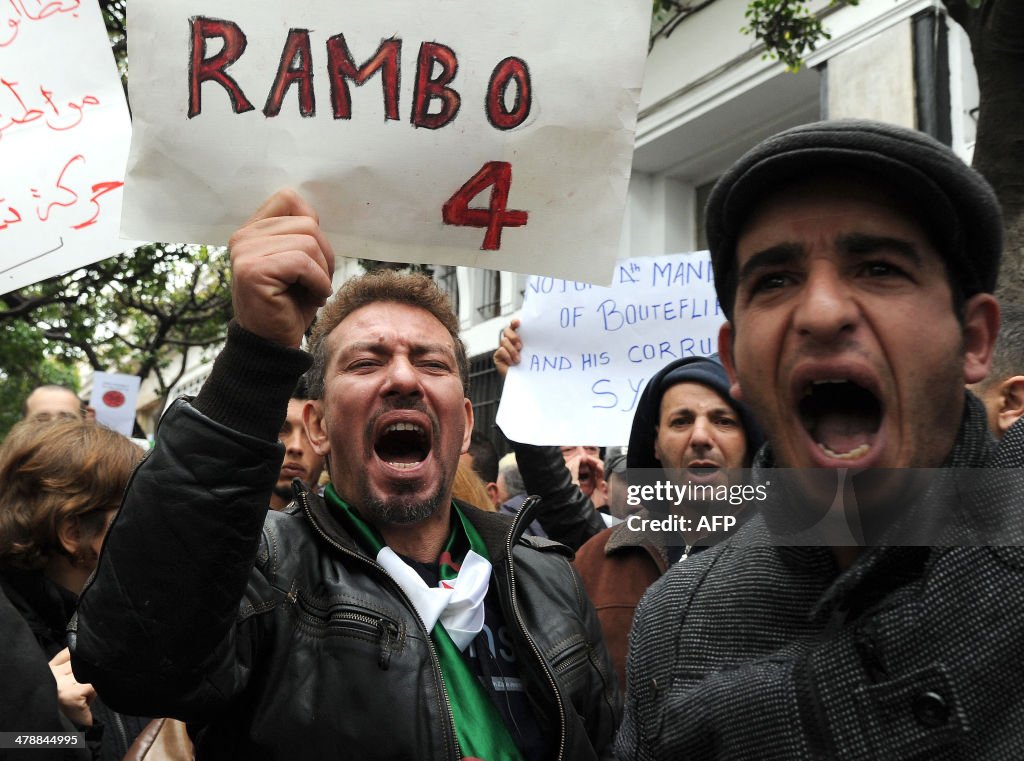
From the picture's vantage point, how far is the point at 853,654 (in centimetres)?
122

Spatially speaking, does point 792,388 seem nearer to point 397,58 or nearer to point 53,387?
point 397,58

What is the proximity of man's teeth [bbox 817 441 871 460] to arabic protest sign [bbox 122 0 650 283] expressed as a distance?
30.3 inches

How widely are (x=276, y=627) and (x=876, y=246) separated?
126 cm

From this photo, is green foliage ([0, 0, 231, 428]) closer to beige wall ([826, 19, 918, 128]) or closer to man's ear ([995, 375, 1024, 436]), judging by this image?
beige wall ([826, 19, 918, 128])

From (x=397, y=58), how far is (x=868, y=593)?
1279 millimetres

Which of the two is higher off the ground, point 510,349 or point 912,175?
point 510,349

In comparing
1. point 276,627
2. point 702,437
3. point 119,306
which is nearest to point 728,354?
point 276,627

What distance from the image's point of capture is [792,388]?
4.54 ft

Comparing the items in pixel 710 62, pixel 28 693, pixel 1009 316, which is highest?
pixel 710 62

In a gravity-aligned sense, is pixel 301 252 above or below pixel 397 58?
below

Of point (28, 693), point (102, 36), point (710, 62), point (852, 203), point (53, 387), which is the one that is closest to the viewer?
point (852, 203)

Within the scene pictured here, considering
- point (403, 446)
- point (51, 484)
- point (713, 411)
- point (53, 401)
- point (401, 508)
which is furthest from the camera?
point (53, 401)

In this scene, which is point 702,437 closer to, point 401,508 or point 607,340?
point 401,508

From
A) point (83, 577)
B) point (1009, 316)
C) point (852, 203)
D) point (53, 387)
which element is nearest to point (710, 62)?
point (53, 387)
